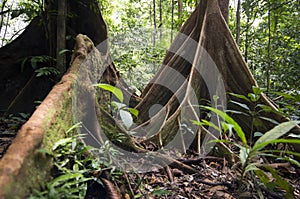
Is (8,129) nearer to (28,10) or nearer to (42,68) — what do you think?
(42,68)

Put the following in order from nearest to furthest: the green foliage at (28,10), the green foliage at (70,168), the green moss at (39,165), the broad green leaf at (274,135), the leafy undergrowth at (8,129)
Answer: the green moss at (39,165) < the green foliage at (70,168) < the broad green leaf at (274,135) < the leafy undergrowth at (8,129) < the green foliage at (28,10)

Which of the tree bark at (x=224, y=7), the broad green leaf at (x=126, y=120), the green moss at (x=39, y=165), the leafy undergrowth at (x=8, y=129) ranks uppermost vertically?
the tree bark at (x=224, y=7)

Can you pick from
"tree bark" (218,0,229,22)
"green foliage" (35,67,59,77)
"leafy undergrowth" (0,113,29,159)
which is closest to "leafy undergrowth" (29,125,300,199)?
"leafy undergrowth" (0,113,29,159)

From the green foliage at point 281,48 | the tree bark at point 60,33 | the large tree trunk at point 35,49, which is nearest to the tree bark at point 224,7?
the green foliage at point 281,48

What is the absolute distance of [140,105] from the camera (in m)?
3.70

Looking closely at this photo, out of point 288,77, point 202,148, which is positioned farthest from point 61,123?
point 288,77

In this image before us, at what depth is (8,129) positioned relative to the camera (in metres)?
2.66

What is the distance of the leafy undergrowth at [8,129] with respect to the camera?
7.60 feet

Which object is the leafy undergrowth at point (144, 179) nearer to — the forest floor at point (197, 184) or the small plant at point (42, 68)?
the forest floor at point (197, 184)

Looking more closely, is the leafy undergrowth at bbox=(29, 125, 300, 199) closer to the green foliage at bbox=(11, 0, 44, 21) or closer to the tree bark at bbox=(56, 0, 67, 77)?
the tree bark at bbox=(56, 0, 67, 77)

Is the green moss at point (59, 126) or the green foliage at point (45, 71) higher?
the green foliage at point (45, 71)

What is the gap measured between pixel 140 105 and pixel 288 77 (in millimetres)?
2746

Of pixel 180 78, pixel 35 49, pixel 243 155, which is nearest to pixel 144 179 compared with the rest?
pixel 243 155

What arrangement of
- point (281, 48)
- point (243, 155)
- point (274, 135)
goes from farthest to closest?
point (281, 48) < point (243, 155) < point (274, 135)
